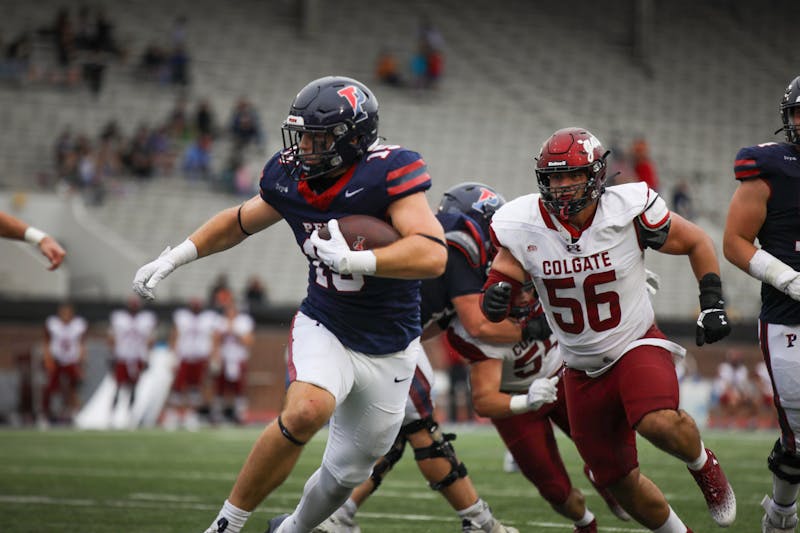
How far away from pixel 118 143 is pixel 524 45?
9.96m

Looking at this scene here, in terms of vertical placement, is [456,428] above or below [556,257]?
below

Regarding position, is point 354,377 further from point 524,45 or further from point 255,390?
point 524,45

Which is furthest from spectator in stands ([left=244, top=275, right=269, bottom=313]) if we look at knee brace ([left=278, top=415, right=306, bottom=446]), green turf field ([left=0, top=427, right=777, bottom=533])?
knee brace ([left=278, top=415, right=306, bottom=446])

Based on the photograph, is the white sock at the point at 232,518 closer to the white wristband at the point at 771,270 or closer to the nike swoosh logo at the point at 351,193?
the nike swoosh logo at the point at 351,193

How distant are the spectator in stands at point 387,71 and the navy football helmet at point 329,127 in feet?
64.3

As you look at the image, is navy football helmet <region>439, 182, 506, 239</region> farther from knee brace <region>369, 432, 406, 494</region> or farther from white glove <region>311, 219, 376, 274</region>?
white glove <region>311, 219, 376, 274</region>

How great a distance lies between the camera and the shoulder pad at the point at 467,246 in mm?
5648

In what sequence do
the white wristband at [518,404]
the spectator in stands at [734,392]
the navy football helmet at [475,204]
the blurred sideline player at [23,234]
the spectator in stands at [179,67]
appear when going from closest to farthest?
the white wristband at [518,404] < the navy football helmet at [475,204] < the blurred sideline player at [23,234] < the spectator in stands at [734,392] < the spectator in stands at [179,67]

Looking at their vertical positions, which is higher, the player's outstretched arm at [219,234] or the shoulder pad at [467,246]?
the player's outstretched arm at [219,234]

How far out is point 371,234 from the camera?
4316 millimetres

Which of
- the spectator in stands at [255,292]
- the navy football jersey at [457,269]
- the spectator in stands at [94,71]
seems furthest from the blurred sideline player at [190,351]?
the navy football jersey at [457,269]

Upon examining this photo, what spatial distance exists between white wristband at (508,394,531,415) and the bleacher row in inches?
545

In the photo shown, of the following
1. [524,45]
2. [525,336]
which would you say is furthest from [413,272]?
[524,45]

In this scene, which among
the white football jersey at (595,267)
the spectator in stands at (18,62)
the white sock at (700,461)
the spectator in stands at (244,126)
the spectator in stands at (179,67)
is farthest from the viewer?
the spectator in stands at (179,67)
